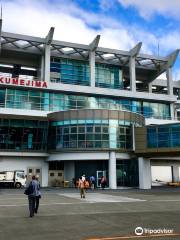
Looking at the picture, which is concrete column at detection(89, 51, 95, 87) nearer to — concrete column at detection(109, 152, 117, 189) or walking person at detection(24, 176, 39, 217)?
concrete column at detection(109, 152, 117, 189)

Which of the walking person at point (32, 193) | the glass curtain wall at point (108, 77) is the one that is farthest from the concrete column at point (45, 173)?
the walking person at point (32, 193)

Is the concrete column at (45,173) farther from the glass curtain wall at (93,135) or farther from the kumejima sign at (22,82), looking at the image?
the kumejima sign at (22,82)

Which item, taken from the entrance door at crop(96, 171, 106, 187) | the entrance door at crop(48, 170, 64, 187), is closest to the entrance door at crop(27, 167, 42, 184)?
the entrance door at crop(48, 170, 64, 187)

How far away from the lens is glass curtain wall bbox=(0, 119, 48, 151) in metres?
43.5

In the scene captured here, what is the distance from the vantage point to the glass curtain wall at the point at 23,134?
4347cm

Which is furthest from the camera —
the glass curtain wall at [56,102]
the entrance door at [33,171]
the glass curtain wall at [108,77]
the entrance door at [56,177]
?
the glass curtain wall at [108,77]

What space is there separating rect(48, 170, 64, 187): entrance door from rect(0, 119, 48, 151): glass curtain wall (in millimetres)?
3639

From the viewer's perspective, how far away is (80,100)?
174ft

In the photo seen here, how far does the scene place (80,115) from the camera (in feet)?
139

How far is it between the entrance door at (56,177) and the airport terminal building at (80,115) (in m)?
0.14

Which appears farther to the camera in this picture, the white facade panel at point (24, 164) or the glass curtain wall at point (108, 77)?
the glass curtain wall at point (108, 77)

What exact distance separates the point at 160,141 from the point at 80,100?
56.1 ft

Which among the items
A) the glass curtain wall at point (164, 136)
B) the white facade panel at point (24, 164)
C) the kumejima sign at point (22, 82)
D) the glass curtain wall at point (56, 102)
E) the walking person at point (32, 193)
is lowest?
the walking person at point (32, 193)

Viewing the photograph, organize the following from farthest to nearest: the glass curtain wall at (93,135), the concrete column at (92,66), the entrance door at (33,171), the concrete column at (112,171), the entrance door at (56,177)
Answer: the concrete column at (92,66), the entrance door at (56,177), the entrance door at (33,171), the glass curtain wall at (93,135), the concrete column at (112,171)
